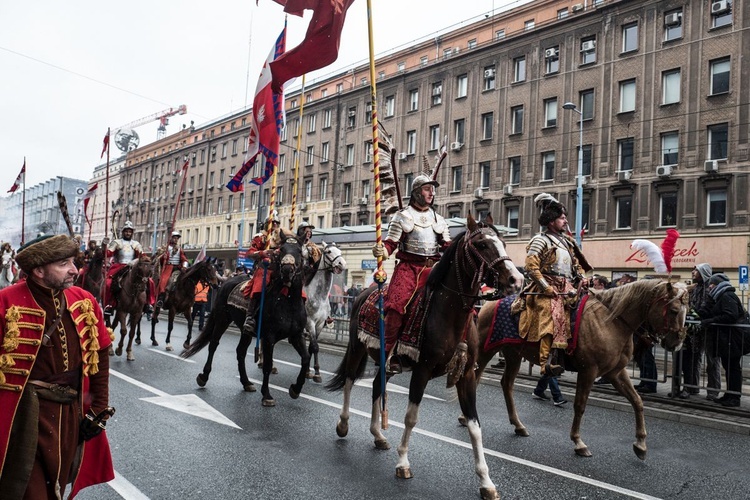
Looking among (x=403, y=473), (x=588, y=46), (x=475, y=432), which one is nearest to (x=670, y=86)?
(x=588, y=46)

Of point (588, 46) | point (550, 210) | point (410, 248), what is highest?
point (588, 46)

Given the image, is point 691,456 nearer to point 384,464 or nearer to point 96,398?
point 384,464

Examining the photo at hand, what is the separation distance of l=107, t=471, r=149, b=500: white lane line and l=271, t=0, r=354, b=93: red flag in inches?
208

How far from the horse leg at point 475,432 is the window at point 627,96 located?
31.3 metres

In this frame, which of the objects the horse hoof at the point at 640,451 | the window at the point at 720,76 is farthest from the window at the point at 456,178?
the horse hoof at the point at 640,451

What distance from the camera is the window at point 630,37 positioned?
3291cm

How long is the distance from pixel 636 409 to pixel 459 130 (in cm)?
3652

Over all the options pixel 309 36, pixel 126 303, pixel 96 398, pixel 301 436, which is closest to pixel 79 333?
pixel 96 398

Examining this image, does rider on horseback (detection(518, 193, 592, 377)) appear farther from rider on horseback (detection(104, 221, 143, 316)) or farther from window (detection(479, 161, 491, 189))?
window (detection(479, 161, 491, 189))

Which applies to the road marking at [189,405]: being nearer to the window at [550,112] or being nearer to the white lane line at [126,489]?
the white lane line at [126,489]

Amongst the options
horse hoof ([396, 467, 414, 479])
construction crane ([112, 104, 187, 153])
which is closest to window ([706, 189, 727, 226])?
horse hoof ([396, 467, 414, 479])

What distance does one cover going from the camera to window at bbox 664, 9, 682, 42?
Answer: 31219 millimetres

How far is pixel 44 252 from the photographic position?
3.18 meters

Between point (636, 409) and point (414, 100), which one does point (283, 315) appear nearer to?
point (636, 409)
